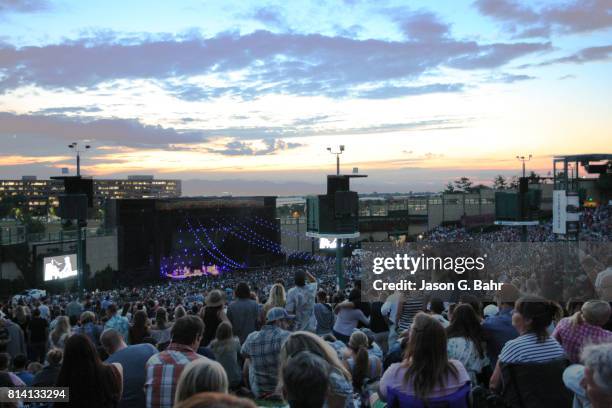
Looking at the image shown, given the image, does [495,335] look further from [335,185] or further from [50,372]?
[335,185]

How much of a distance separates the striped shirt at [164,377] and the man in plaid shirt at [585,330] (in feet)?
8.60

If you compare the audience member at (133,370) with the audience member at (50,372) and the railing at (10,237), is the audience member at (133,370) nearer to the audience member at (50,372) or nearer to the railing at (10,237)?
the audience member at (50,372)

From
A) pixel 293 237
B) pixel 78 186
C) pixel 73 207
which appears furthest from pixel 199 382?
pixel 293 237

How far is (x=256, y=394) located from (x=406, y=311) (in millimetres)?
2366

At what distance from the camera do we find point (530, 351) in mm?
3609

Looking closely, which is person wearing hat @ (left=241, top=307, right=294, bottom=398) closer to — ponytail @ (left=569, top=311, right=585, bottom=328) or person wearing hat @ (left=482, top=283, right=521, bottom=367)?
person wearing hat @ (left=482, top=283, right=521, bottom=367)

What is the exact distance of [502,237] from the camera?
3741 cm

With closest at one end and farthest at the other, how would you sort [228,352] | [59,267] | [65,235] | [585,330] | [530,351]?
[530,351] → [585,330] → [228,352] → [59,267] → [65,235]

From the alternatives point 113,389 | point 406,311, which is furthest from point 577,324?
point 113,389

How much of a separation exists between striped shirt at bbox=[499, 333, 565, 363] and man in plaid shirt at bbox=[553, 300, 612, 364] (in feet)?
1.53

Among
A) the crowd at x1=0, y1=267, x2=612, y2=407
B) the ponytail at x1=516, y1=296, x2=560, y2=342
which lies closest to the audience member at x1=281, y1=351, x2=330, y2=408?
the crowd at x1=0, y1=267, x2=612, y2=407

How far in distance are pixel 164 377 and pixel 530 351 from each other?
227 cm

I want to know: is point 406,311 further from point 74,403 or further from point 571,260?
point 571,260

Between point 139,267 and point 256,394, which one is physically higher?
point 256,394
